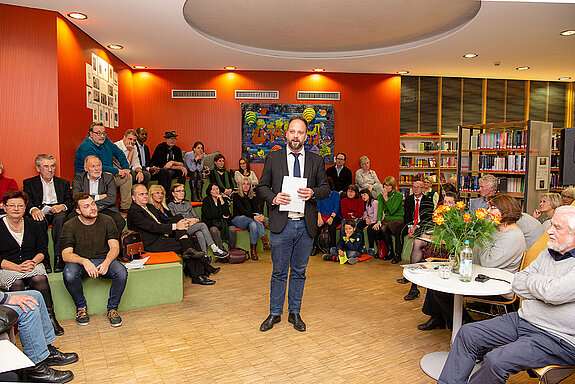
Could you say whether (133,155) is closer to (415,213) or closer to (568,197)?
(415,213)

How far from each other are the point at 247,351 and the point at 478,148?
220 inches

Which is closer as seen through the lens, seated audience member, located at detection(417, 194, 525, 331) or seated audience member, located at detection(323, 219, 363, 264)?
seated audience member, located at detection(417, 194, 525, 331)

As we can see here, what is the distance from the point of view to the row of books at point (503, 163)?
20.8 feet

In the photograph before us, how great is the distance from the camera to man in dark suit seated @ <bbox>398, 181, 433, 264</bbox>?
6070mm

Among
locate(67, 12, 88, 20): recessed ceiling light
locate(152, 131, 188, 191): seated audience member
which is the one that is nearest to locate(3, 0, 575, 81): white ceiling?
locate(67, 12, 88, 20): recessed ceiling light

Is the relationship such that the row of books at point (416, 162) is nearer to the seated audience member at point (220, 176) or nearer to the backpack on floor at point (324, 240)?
the backpack on floor at point (324, 240)

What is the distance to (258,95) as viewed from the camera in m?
9.15

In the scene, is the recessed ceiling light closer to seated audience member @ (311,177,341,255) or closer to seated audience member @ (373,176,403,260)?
seated audience member @ (311,177,341,255)

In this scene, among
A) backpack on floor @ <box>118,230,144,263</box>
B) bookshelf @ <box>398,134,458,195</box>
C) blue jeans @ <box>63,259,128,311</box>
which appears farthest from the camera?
bookshelf @ <box>398,134,458,195</box>

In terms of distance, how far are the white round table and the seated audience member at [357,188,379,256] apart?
3.38 meters

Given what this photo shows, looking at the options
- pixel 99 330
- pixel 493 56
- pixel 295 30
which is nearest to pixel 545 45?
pixel 493 56

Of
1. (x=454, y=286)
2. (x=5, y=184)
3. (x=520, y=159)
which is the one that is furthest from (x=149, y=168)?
(x=520, y=159)

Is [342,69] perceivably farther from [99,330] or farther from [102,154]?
[99,330]

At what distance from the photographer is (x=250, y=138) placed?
913 centimetres
